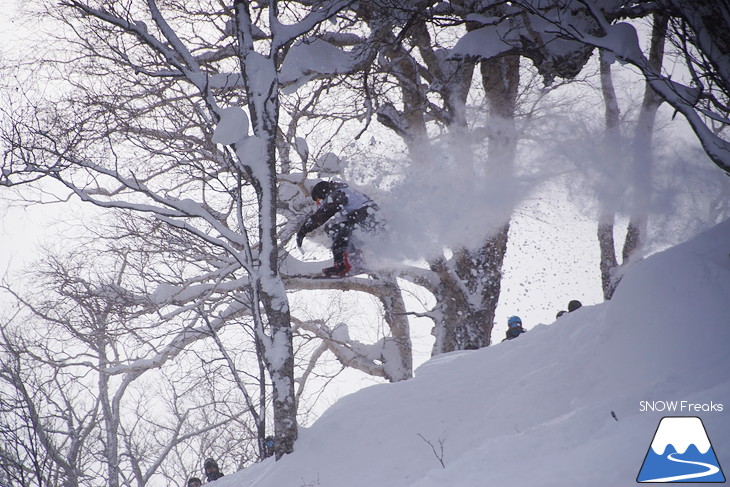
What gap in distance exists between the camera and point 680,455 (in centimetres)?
291

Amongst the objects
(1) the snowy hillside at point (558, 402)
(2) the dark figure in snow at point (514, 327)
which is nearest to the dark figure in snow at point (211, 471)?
(1) the snowy hillside at point (558, 402)

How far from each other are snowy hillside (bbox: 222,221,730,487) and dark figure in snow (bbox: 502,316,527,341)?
5.84ft

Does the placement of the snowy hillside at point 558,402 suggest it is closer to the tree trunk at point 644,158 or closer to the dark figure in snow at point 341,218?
the dark figure in snow at point 341,218

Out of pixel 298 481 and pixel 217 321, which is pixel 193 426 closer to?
pixel 217 321

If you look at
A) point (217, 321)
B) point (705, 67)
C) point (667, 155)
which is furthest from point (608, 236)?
point (217, 321)

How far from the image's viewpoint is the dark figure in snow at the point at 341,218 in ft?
24.1

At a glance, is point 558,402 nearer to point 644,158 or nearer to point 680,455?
point 680,455

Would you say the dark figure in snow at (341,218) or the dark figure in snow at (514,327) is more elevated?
the dark figure in snow at (341,218)

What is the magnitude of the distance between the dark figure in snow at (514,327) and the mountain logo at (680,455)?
5.07 meters

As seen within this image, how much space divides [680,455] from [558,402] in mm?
1763

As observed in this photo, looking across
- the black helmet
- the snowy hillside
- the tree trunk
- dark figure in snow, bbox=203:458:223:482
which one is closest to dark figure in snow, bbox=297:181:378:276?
the black helmet

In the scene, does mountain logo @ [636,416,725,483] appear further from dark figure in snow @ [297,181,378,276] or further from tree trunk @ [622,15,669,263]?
dark figure in snow @ [297,181,378,276]

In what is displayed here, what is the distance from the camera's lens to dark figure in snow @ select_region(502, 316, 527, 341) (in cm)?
823

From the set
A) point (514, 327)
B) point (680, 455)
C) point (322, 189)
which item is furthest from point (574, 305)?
point (680, 455)
